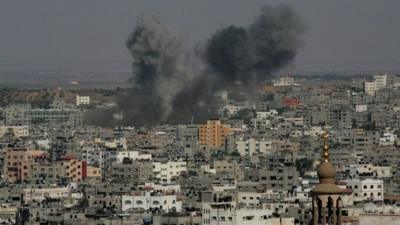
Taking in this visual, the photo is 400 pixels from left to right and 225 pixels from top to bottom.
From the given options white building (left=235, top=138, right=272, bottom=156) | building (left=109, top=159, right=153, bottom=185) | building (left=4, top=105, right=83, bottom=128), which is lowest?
building (left=109, top=159, right=153, bottom=185)

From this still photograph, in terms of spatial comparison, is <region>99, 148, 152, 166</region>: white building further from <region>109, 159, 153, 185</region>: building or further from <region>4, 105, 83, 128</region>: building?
<region>4, 105, 83, 128</region>: building

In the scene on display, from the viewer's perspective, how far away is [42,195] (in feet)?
196

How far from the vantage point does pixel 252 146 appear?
8356cm

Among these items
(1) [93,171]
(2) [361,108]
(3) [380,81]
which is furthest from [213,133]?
(3) [380,81]

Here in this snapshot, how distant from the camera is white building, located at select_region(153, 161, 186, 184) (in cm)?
6750

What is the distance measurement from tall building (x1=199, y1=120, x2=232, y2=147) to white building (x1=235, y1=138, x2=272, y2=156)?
115 inches

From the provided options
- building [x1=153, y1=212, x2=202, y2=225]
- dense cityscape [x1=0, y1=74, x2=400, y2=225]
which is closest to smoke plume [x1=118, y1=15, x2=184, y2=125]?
dense cityscape [x1=0, y1=74, x2=400, y2=225]

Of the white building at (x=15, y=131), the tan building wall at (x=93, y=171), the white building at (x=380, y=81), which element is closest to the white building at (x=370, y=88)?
the white building at (x=380, y=81)

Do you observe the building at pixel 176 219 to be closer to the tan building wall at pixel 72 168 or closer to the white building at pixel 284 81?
the tan building wall at pixel 72 168

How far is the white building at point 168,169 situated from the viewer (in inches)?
2657

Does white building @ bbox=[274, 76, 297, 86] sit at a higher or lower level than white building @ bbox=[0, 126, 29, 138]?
higher

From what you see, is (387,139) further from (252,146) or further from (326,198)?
(326,198)

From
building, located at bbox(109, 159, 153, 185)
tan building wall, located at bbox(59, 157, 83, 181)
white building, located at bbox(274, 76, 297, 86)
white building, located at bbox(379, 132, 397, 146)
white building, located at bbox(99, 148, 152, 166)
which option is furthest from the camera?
white building, located at bbox(274, 76, 297, 86)

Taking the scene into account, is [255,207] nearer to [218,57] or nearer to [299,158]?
[299,158]
